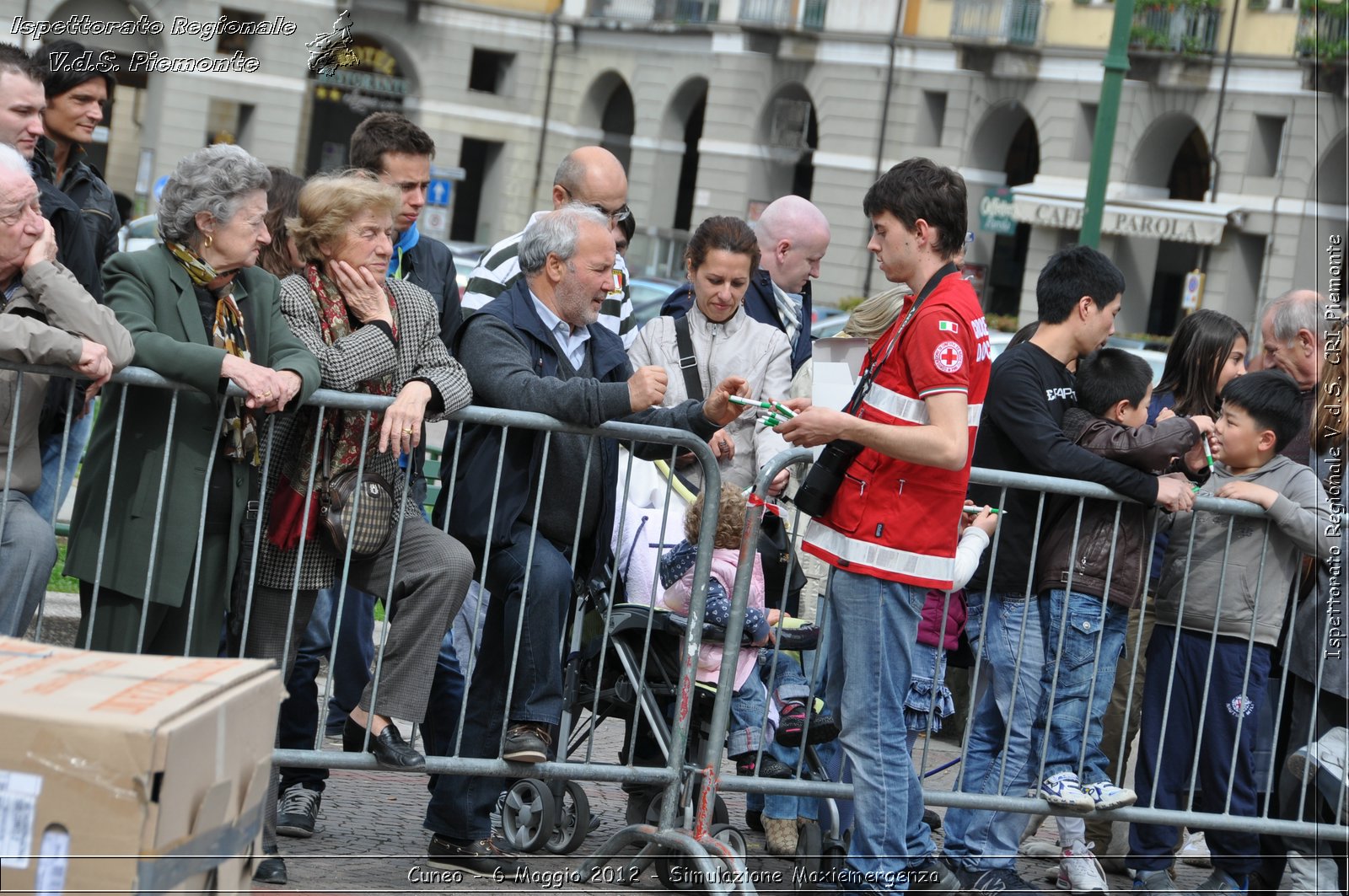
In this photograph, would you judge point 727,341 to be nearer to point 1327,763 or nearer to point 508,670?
point 508,670

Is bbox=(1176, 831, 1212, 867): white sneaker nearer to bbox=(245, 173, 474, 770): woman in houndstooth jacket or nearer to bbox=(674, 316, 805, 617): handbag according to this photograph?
bbox=(674, 316, 805, 617): handbag

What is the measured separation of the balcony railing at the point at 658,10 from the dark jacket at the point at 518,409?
41802 millimetres

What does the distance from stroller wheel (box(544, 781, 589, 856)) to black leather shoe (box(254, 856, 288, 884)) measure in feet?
3.15

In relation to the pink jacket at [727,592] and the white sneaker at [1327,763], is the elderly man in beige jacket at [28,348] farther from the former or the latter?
the white sneaker at [1327,763]

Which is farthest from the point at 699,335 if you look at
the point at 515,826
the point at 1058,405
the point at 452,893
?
the point at 452,893

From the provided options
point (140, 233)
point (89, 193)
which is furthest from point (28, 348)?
point (140, 233)

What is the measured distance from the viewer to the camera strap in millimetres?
4723

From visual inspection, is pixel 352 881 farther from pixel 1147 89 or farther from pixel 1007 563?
pixel 1147 89

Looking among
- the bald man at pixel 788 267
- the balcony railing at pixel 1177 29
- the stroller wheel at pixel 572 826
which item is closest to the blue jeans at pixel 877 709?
the stroller wheel at pixel 572 826

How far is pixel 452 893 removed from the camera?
4.84m

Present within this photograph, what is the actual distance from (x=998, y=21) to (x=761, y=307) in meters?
33.2

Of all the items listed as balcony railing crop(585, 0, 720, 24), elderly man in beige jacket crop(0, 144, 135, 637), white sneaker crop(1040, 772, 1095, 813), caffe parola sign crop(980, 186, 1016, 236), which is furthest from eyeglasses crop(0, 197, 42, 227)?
balcony railing crop(585, 0, 720, 24)

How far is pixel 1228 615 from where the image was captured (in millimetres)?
5586

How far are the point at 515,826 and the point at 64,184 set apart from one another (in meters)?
3.03
